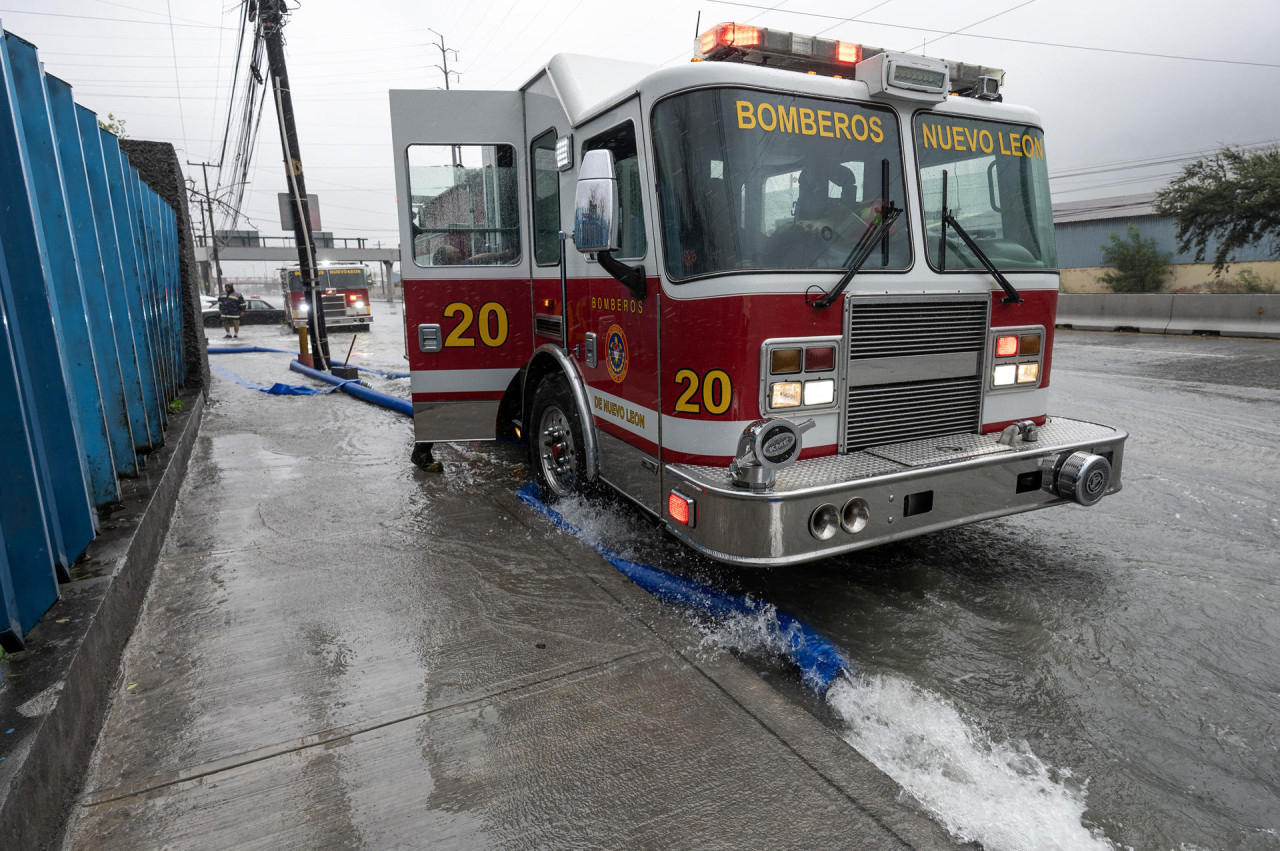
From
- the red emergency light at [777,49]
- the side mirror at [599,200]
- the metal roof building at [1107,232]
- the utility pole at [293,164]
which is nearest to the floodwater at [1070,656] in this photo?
the side mirror at [599,200]

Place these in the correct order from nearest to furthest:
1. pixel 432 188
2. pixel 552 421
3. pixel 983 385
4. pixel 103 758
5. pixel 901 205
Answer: pixel 103 758
pixel 901 205
pixel 983 385
pixel 552 421
pixel 432 188

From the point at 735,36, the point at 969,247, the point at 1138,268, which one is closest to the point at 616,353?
the point at 735,36

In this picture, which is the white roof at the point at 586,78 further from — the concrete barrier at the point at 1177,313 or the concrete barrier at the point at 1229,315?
the concrete barrier at the point at 1229,315

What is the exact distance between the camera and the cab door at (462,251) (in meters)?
5.53

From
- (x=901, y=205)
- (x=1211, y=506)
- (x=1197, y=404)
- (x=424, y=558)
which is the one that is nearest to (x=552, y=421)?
(x=424, y=558)

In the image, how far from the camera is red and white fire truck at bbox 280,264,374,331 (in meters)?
26.0

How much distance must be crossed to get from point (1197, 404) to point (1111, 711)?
7365mm

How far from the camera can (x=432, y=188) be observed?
18.7 ft

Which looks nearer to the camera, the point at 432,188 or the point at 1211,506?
the point at 1211,506

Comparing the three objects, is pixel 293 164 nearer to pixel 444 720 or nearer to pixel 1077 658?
pixel 444 720

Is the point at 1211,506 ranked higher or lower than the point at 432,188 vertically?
lower

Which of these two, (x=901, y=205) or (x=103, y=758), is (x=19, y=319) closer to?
(x=103, y=758)

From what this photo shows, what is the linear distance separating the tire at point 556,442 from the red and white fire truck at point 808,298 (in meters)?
0.06

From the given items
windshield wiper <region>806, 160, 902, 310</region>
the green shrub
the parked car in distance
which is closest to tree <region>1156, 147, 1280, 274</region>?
the green shrub
